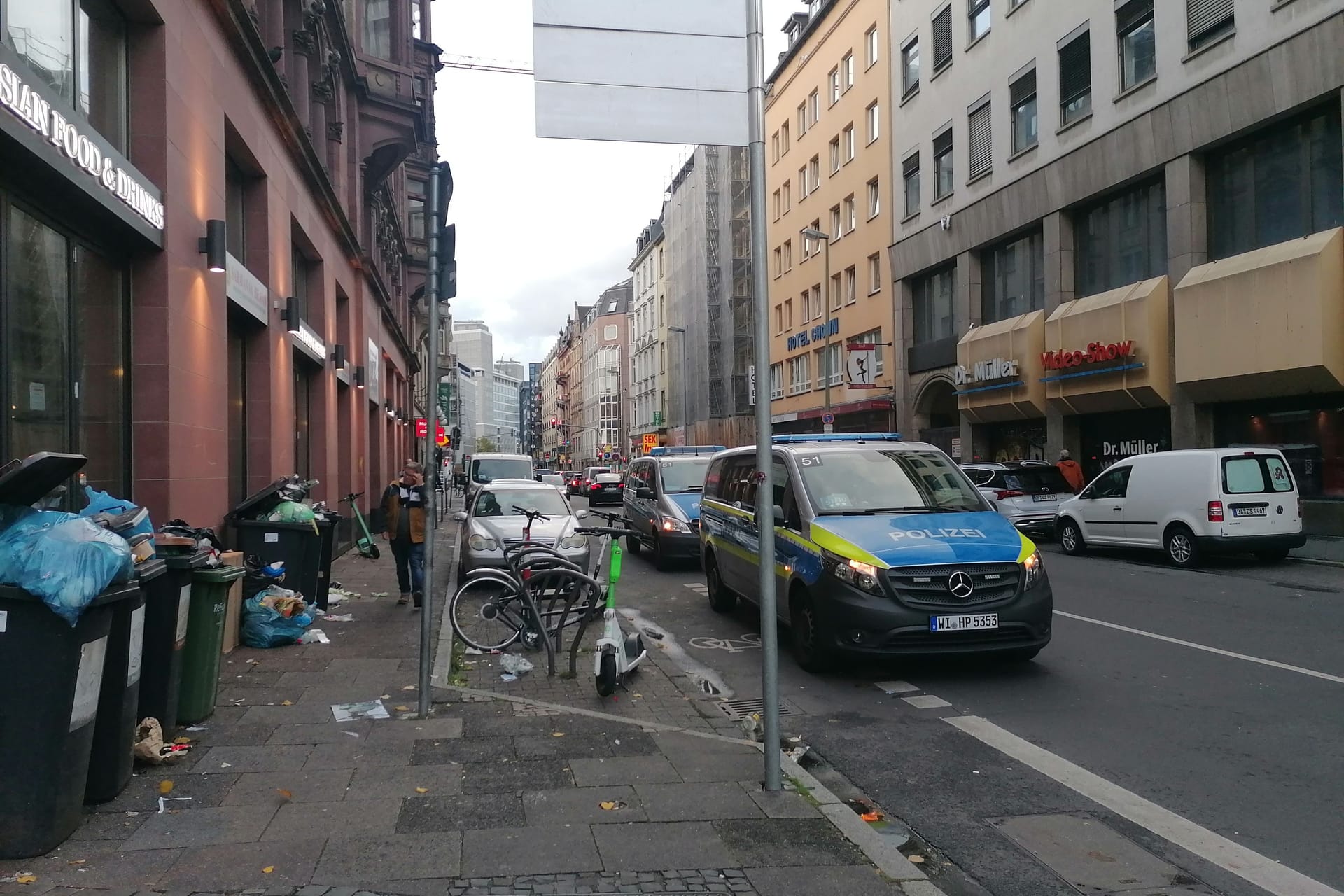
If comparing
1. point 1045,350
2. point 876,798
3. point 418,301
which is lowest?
point 876,798

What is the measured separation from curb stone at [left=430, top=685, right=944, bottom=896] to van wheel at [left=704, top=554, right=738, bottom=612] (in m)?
4.67

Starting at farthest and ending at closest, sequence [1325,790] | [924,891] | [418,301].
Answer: [418,301], [1325,790], [924,891]

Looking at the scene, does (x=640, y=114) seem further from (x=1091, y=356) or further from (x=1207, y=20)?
(x=1091, y=356)

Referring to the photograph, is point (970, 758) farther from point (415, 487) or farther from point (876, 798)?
point (415, 487)

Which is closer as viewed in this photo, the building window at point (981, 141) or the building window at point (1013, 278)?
the building window at point (1013, 278)

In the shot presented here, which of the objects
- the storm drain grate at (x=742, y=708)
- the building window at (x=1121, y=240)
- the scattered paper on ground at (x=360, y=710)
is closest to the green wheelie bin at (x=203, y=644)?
the scattered paper on ground at (x=360, y=710)

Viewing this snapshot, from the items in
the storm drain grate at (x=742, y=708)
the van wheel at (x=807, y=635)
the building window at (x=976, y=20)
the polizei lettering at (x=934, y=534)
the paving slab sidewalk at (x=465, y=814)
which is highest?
the building window at (x=976, y=20)

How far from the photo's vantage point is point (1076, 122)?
24.6 metres

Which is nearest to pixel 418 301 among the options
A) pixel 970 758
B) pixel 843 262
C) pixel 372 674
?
pixel 843 262

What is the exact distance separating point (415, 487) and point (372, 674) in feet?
13.1

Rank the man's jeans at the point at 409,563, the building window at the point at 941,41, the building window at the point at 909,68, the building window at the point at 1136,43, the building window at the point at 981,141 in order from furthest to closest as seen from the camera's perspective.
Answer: the building window at the point at 909,68 → the building window at the point at 941,41 → the building window at the point at 981,141 → the building window at the point at 1136,43 → the man's jeans at the point at 409,563

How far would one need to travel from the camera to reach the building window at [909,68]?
110ft

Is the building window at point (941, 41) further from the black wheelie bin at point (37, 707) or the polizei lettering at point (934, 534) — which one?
the black wheelie bin at point (37, 707)

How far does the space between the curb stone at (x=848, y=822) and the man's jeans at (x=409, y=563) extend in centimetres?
551
